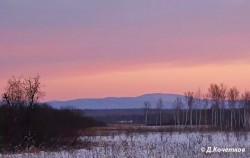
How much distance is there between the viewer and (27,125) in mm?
30969

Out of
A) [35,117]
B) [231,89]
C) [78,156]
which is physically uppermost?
[231,89]

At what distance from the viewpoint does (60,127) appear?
34062 mm

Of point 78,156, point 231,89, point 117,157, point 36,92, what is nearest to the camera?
point 117,157

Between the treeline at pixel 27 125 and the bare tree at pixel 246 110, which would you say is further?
the bare tree at pixel 246 110

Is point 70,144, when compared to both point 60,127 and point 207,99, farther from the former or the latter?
point 207,99

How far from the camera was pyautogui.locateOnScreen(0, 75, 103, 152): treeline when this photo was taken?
30.2m

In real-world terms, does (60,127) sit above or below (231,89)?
below

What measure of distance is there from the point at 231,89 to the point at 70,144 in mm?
87925

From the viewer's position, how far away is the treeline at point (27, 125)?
30.2 meters

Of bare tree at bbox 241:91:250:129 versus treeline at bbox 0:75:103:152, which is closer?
treeline at bbox 0:75:103:152

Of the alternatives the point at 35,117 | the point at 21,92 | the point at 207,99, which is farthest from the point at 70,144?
the point at 207,99

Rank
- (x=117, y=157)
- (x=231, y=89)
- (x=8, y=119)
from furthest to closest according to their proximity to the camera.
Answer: (x=231, y=89) < (x=8, y=119) < (x=117, y=157)

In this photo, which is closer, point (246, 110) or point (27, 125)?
point (27, 125)

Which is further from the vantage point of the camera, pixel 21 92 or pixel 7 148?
pixel 21 92
